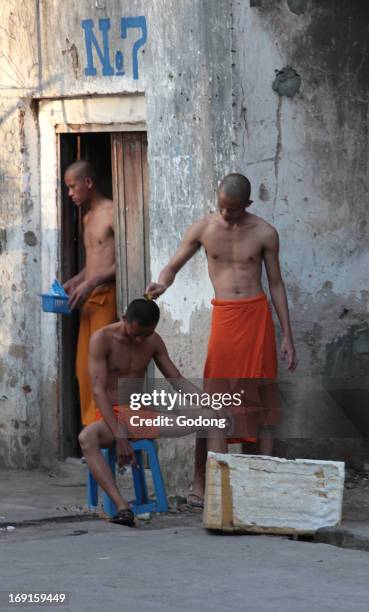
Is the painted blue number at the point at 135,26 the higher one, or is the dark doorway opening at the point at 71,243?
the painted blue number at the point at 135,26

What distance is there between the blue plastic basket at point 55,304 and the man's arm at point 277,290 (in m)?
1.71

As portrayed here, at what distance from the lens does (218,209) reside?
9.34m

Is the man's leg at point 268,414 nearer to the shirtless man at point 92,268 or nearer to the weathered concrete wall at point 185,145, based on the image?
the weathered concrete wall at point 185,145

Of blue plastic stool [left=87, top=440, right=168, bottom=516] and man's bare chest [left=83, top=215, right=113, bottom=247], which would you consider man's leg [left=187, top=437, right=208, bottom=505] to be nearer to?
blue plastic stool [left=87, top=440, right=168, bottom=516]

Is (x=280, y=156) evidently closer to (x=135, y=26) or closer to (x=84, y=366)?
(x=135, y=26)

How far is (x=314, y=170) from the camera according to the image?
950cm

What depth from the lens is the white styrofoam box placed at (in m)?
7.90

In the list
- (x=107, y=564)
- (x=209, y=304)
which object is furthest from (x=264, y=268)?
(x=107, y=564)

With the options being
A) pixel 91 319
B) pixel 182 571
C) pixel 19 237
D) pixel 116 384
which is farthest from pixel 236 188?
pixel 182 571

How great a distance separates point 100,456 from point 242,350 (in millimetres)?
1095

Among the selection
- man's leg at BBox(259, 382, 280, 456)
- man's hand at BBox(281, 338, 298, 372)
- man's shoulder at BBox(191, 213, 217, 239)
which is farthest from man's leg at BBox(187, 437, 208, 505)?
man's shoulder at BBox(191, 213, 217, 239)

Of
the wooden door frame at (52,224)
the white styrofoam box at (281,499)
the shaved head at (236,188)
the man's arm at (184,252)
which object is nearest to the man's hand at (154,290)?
the man's arm at (184,252)

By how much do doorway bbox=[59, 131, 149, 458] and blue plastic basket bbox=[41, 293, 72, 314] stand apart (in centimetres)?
33

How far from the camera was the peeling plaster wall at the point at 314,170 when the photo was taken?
30.8ft
